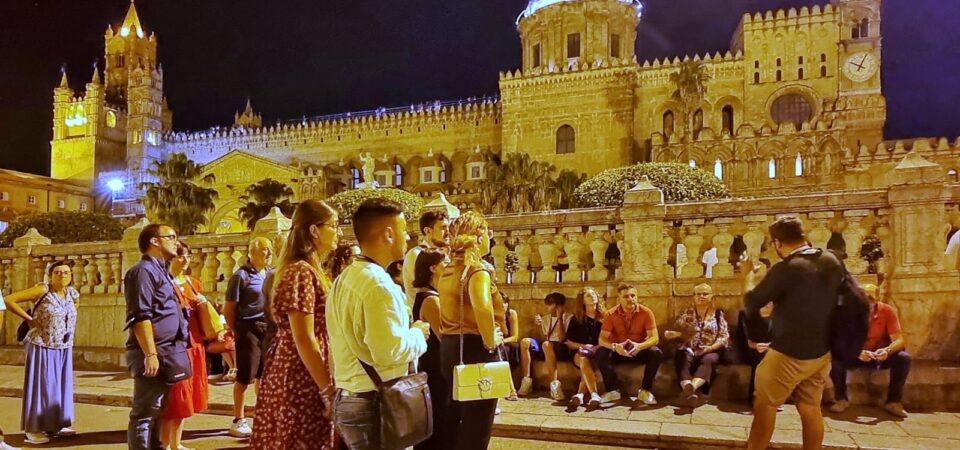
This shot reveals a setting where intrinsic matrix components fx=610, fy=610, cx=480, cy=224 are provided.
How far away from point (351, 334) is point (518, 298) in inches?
187

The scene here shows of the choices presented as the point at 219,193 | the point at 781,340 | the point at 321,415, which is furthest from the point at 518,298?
the point at 219,193

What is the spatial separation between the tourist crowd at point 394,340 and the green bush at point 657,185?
750cm

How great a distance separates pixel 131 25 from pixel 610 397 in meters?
71.9

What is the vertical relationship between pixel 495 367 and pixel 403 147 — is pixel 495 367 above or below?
below

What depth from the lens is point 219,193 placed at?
150 ft

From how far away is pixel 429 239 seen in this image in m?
4.41

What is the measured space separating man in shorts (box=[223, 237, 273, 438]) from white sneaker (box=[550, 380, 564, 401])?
285cm

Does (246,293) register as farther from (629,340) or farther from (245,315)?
(629,340)

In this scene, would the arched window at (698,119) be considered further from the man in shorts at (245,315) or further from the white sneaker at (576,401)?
the man in shorts at (245,315)

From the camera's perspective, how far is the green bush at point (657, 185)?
44.4ft

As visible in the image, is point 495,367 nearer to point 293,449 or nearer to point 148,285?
point 293,449

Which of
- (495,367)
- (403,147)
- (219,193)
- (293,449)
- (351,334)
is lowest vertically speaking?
(293,449)

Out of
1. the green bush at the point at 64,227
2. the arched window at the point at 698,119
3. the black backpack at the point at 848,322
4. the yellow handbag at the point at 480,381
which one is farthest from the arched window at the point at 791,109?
the yellow handbag at the point at 480,381

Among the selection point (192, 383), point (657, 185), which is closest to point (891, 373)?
point (192, 383)
